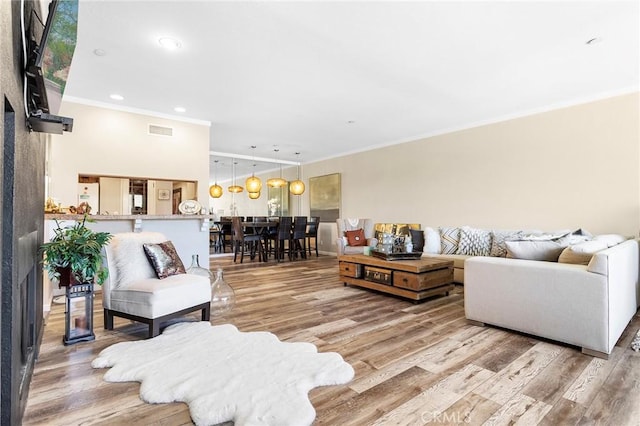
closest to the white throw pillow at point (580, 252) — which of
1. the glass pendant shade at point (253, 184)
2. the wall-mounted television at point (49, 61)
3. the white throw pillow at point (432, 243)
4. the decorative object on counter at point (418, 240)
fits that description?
the white throw pillow at point (432, 243)

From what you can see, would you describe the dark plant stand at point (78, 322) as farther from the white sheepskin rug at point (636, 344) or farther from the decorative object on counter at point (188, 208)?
the white sheepskin rug at point (636, 344)

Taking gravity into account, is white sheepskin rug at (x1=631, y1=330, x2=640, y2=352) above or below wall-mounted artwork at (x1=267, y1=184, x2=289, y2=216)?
below

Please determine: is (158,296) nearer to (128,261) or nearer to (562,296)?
(128,261)

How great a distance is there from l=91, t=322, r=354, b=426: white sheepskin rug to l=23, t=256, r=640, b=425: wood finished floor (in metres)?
0.07

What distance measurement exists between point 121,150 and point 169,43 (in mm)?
2578

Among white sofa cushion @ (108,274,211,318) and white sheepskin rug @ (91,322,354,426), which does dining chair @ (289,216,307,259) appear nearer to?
white sofa cushion @ (108,274,211,318)

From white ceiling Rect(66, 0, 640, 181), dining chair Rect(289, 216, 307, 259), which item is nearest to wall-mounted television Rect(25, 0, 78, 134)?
white ceiling Rect(66, 0, 640, 181)

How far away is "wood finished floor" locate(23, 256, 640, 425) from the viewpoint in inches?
63.0

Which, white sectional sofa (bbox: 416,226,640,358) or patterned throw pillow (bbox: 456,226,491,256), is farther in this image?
patterned throw pillow (bbox: 456,226,491,256)

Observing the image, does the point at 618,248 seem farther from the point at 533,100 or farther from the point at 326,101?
the point at 326,101

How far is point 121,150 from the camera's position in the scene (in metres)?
4.88

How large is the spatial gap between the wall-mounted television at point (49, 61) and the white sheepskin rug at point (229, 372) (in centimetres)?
156

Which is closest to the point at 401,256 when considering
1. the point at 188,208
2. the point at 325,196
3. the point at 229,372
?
the point at 229,372

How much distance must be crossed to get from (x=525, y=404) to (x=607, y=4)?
3.05 metres
